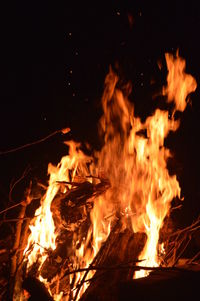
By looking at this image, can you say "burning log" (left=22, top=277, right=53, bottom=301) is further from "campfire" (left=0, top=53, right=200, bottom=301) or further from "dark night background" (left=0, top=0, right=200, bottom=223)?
"dark night background" (left=0, top=0, right=200, bottom=223)

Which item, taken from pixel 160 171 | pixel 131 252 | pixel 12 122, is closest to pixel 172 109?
pixel 160 171

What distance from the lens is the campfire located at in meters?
3.38

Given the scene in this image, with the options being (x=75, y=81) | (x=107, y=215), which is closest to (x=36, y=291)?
(x=107, y=215)

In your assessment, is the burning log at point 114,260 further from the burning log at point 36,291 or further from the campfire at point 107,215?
the burning log at point 36,291

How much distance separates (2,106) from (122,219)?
571cm

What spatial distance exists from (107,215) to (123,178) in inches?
24.4

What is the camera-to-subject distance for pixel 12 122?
28.6 ft

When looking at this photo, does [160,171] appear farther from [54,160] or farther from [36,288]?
[54,160]

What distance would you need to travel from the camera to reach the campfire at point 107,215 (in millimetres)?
3377

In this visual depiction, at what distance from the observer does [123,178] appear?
4551 millimetres

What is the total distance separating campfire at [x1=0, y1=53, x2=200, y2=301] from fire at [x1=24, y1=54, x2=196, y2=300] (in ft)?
0.04

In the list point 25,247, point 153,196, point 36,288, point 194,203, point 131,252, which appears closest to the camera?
point 36,288

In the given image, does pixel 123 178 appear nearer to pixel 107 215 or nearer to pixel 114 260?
pixel 107 215

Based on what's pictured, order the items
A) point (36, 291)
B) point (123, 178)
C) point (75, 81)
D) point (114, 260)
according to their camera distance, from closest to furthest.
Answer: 1. point (36, 291)
2. point (114, 260)
3. point (123, 178)
4. point (75, 81)
